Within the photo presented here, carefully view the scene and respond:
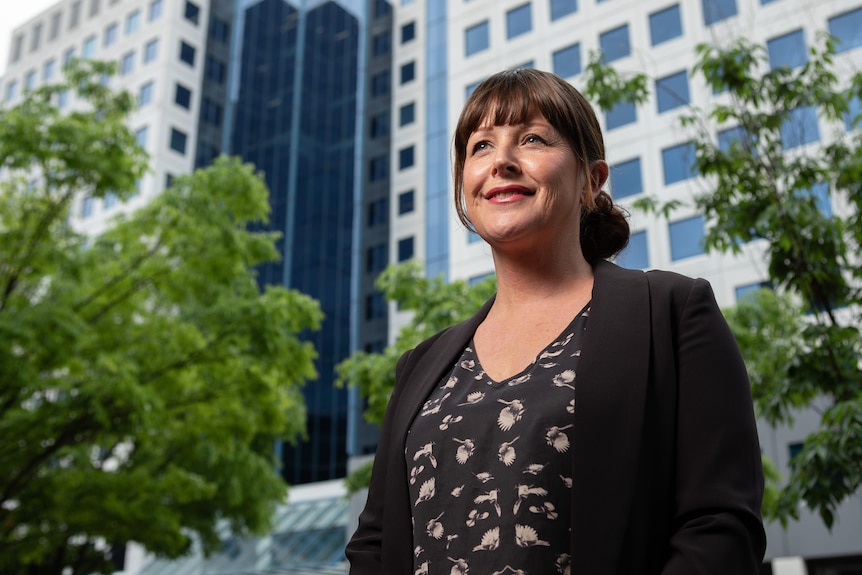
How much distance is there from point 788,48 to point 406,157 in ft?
57.0

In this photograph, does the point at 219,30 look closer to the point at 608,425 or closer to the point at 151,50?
the point at 151,50

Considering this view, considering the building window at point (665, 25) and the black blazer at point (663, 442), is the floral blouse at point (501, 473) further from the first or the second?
the building window at point (665, 25)

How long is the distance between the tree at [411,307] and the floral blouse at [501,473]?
1333 cm

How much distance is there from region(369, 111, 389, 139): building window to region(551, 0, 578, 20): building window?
1133 centimetres

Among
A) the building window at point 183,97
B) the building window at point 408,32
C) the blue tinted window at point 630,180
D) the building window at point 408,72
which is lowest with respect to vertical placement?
the blue tinted window at point 630,180

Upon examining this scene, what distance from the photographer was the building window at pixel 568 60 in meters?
31.6

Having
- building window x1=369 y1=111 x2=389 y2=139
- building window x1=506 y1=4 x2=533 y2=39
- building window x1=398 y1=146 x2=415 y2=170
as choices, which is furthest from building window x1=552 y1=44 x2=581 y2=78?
building window x1=369 y1=111 x2=389 y2=139

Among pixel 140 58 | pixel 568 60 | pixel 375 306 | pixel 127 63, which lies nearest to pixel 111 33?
pixel 127 63

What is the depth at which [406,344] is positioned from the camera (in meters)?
15.7

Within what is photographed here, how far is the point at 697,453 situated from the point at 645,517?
0.49ft

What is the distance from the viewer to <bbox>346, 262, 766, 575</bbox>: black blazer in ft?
5.13

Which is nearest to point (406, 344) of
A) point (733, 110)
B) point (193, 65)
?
point (733, 110)

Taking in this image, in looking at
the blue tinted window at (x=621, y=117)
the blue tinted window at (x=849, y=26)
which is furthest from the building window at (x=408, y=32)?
the blue tinted window at (x=849, y=26)

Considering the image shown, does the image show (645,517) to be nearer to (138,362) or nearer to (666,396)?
(666,396)
